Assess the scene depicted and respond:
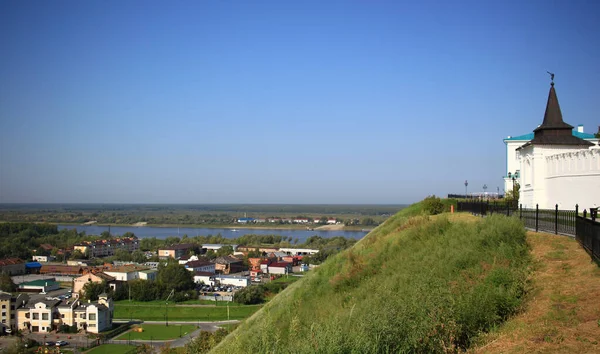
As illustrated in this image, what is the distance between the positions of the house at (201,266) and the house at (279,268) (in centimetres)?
613

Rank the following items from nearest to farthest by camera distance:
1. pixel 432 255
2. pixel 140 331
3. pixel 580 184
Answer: pixel 432 255 → pixel 580 184 → pixel 140 331

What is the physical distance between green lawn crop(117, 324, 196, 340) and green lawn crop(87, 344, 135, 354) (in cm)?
138

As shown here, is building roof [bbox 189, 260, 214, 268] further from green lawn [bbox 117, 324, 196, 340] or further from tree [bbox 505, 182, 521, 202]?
tree [bbox 505, 182, 521, 202]

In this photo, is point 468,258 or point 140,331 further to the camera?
point 140,331

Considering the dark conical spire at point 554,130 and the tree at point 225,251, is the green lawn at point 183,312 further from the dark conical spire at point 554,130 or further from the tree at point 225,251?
the tree at point 225,251

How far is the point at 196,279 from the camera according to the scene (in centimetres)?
4322

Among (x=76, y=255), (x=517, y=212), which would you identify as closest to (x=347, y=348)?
(x=517, y=212)

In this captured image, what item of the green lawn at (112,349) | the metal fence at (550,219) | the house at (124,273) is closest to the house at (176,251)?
the house at (124,273)

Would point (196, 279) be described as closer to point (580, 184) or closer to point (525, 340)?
point (580, 184)

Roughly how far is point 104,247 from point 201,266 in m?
24.6

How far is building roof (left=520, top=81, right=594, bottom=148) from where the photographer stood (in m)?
16.9

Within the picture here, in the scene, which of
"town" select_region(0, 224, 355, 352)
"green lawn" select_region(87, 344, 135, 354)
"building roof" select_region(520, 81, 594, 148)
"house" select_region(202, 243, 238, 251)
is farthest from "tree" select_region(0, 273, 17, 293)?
"building roof" select_region(520, 81, 594, 148)

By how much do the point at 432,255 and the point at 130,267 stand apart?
3987 cm

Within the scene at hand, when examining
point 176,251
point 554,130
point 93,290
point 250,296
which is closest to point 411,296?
point 554,130
